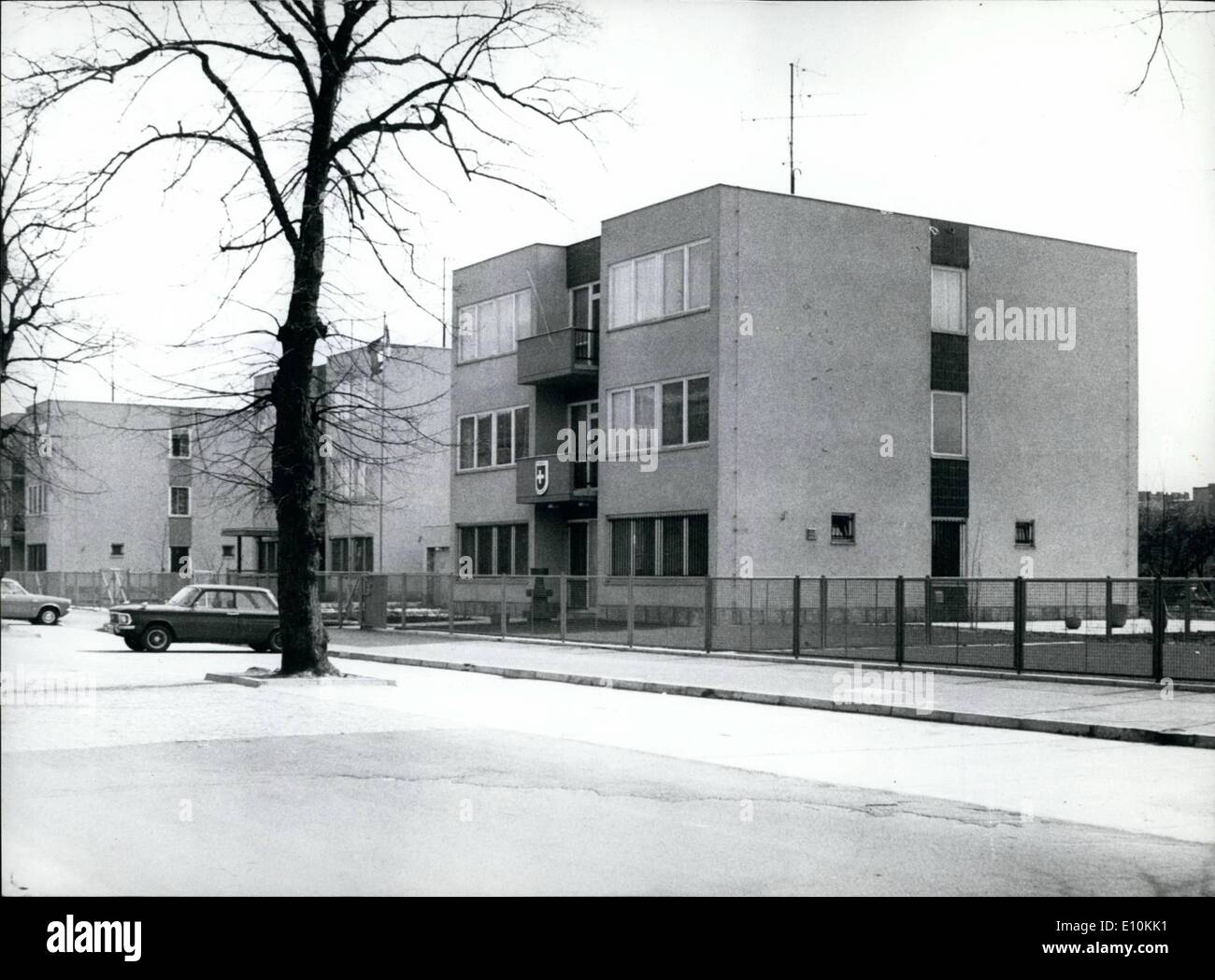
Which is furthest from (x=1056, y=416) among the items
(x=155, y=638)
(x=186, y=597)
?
(x=155, y=638)

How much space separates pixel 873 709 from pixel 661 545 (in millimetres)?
18127

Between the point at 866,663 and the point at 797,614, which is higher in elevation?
the point at 797,614

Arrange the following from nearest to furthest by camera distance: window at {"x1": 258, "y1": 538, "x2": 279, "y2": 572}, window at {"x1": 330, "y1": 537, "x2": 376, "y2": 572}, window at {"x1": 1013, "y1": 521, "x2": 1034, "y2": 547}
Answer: window at {"x1": 1013, "y1": 521, "x2": 1034, "y2": 547}, window at {"x1": 330, "y1": 537, "x2": 376, "y2": 572}, window at {"x1": 258, "y1": 538, "x2": 279, "y2": 572}

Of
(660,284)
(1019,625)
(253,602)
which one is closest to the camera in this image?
(1019,625)

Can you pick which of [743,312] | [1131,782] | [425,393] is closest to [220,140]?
[1131,782]

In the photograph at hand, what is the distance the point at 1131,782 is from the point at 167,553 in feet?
216

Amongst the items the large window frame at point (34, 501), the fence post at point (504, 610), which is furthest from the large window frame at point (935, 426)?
the large window frame at point (34, 501)

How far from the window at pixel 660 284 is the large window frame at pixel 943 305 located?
682cm

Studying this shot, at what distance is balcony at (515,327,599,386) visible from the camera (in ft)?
124

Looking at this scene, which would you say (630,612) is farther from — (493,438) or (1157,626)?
(493,438)

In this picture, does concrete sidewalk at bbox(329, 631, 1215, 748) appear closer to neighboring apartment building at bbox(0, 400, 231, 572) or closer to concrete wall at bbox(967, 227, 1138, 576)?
concrete wall at bbox(967, 227, 1138, 576)

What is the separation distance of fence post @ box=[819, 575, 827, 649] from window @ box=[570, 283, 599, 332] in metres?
16.3

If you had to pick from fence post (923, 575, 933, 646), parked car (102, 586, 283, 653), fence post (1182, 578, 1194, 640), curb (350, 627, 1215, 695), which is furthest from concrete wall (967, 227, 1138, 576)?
parked car (102, 586, 283, 653)

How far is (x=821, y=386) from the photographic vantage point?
112 ft
